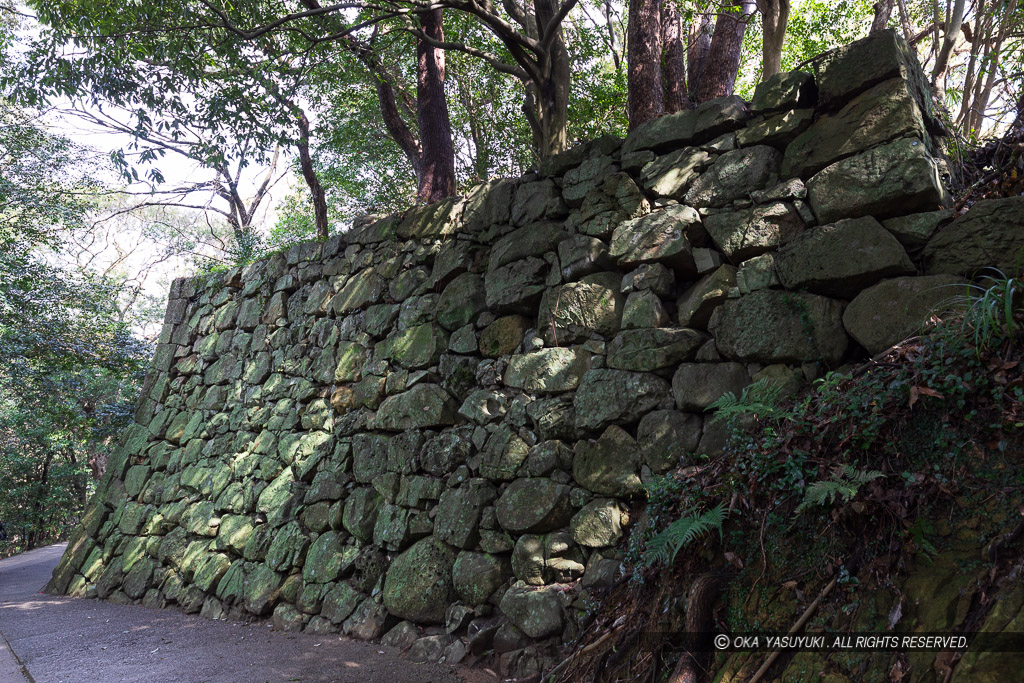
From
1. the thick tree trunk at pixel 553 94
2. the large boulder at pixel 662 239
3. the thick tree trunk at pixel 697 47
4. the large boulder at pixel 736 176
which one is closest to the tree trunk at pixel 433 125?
the thick tree trunk at pixel 553 94

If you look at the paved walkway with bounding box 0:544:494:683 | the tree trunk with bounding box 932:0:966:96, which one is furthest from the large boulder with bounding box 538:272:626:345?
the tree trunk with bounding box 932:0:966:96

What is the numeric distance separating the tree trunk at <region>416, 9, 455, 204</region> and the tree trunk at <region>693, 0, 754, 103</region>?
9.14 ft

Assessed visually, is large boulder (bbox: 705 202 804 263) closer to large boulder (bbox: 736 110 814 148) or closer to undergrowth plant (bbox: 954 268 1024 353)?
large boulder (bbox: 736 110 814 148)

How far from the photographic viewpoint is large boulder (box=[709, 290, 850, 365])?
3055 millimetres

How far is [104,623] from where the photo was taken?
5.39 m

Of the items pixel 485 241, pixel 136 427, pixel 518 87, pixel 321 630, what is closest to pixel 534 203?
pixel 485 241

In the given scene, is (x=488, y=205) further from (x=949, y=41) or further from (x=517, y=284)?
(x=949, y=41)

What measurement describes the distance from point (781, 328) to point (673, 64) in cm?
327

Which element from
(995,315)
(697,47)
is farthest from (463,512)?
(697,47)

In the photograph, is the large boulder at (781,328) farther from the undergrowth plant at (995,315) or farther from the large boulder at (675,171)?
the large boulder at (675,171)

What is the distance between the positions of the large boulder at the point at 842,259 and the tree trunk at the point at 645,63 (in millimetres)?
2288

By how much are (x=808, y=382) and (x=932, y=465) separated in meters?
0.79

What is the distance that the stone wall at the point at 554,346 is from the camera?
3121mm

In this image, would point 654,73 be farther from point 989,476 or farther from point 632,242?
point 989,476
